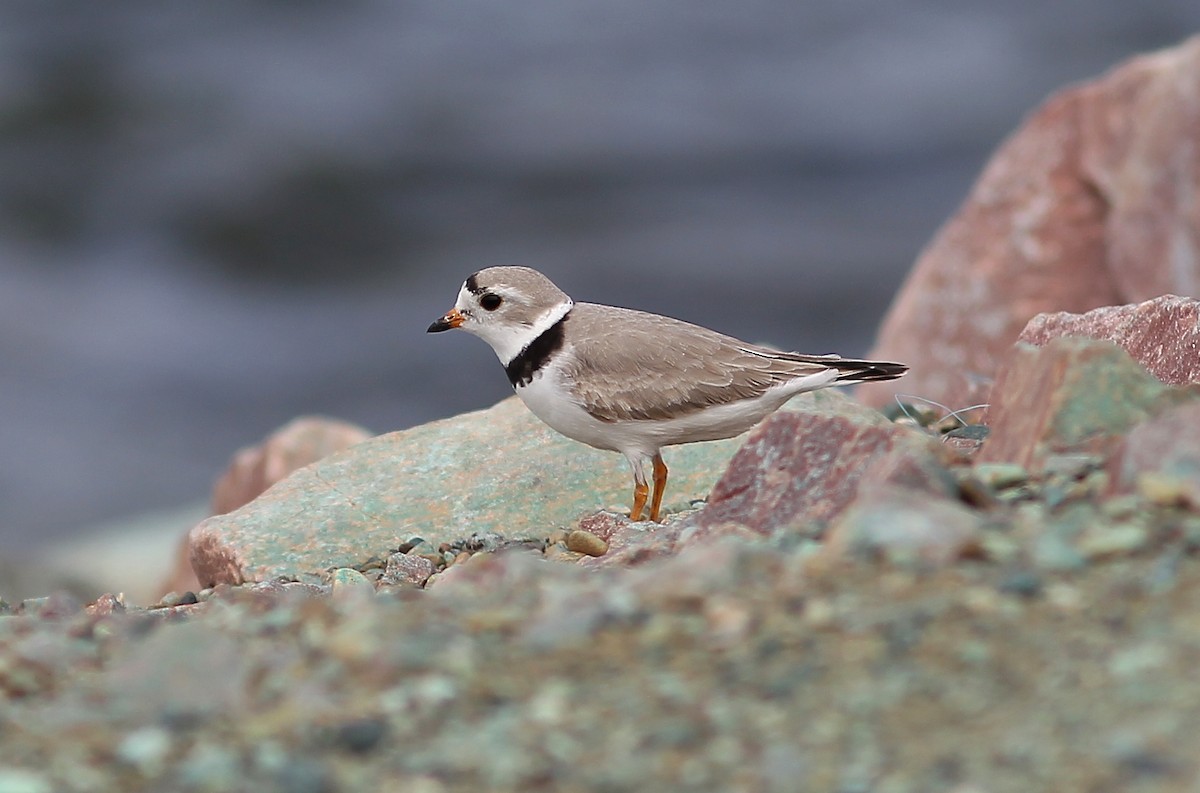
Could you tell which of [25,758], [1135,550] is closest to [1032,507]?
[1135,550]

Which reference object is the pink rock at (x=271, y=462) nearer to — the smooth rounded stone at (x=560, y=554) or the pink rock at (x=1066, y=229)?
the smooth rounded stone at (x=560, y=554)

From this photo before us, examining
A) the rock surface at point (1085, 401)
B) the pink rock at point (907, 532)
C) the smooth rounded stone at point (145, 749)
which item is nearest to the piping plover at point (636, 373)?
the rock surface at point (1085, 401)

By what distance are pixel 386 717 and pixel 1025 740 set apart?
50.3 inches

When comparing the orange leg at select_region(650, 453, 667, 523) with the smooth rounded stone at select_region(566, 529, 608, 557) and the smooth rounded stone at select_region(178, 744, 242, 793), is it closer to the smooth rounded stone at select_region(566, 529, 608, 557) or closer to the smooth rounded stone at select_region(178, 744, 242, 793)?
the smooth rounded stone at select_region(566, 529, 608, 557)

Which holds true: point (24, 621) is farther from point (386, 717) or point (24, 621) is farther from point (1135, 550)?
point (1135, 550)

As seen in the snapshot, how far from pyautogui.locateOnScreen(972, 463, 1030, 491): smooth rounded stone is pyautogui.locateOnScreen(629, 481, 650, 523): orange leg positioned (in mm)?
2550

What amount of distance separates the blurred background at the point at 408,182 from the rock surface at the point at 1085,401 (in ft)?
39.7

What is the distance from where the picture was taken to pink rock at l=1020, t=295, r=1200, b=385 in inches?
235

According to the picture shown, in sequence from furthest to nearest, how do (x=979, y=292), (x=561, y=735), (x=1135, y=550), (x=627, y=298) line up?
(x=627, y=298) < (x=979, y=292) < (x=1135, y=550) < (x=561, y=735)

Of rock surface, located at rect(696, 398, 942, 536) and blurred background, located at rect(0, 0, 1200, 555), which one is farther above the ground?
blurred background, located at rect(0, 0, 1200, 555)

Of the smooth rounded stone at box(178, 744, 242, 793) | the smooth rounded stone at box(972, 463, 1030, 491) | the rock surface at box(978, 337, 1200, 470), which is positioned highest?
the rock surface at box(978, 337, 1200, 470)

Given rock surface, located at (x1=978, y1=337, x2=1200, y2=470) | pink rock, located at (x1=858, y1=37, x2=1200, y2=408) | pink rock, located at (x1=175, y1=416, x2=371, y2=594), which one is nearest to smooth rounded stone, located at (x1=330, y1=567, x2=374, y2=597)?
rock surface, located at (x1=978, y1=337, x2=1200, y2=470)

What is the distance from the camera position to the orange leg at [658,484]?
21.7 feet

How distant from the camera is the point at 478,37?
22.3 metres
